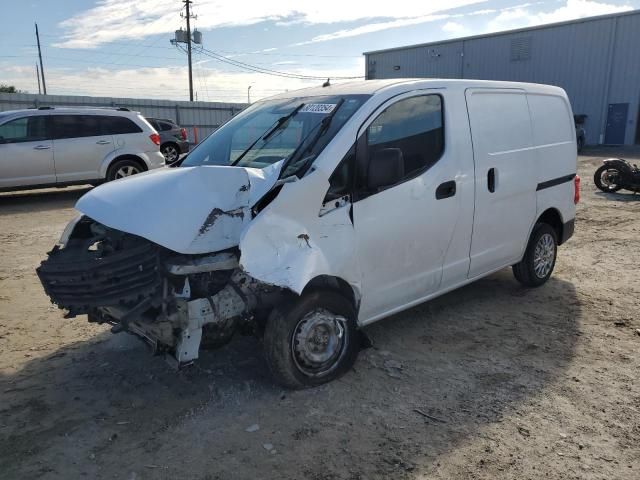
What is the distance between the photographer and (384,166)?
3486 mm

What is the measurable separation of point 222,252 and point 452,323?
8.12 ft

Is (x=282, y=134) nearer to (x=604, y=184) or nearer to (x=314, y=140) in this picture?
(x=314, y=140)

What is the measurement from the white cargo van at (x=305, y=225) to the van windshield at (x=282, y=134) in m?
0.01

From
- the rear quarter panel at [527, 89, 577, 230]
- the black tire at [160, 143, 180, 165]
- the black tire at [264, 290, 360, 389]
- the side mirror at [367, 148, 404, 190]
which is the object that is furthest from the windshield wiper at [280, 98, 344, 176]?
the black tire at [160, 143, 180, 165]

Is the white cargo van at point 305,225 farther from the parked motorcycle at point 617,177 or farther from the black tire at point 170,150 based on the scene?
the black tire at point 170,150

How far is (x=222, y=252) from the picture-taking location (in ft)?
10.4

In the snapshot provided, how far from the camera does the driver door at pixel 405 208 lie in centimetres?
363

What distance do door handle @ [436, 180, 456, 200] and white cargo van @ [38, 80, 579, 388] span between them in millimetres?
12

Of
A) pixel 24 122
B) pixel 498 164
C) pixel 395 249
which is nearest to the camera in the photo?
pixel 395 249

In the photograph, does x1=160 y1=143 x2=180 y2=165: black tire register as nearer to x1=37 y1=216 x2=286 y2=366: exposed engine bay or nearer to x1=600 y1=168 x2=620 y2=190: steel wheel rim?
Answer: x1=600 y1=168 x2=620 y2=190: steel wheel rim

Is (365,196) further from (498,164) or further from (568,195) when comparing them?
(568,195)

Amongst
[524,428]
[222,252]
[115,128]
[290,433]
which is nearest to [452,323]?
[524,428]

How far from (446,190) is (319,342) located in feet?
5.12

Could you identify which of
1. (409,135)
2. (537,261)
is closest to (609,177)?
(537,261)
